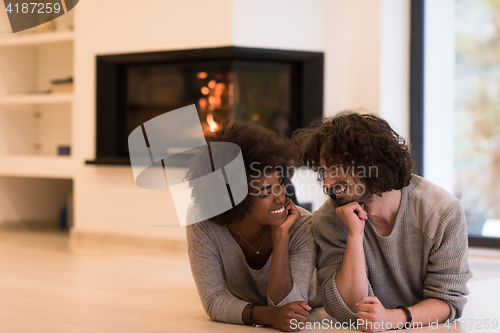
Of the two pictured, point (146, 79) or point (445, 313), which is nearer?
point (445, 313)

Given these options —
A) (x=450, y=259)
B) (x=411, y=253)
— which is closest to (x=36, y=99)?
(x=411, y=253)

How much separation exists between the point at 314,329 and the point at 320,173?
487 millimetres

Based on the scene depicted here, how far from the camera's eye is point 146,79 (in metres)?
3.79

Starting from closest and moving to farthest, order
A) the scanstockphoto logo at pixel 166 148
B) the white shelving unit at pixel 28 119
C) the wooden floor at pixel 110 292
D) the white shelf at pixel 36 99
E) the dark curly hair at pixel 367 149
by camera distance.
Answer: the dark curly hair at pixel 367 149 < the wooden floor at pixel 110 292 < the scanstockphoto logo at pixel 166 148 < the white shelf at pixel 36 99 < the white shelving unit at pixel 28 119

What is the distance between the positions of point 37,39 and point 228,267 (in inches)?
122

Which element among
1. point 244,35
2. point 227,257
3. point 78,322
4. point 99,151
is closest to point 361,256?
point 227,257

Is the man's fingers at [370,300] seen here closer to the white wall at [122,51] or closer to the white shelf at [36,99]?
the white wall at [122,51]

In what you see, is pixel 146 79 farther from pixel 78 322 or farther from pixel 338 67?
pixel 78 322

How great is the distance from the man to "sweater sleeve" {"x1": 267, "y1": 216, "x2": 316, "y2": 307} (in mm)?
51

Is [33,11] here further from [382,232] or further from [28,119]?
[382,232]

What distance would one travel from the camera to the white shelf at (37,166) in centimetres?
404

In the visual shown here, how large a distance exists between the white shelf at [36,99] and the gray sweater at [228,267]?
2.58 m

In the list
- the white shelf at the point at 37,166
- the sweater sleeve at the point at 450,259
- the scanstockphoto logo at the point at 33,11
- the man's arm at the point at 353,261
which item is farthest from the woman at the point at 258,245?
the white shelf at the point at 37,166

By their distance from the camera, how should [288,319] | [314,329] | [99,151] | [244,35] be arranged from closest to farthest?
1. [288,319]
2. [314,329]
3. [244,35]
4. [99,151]
